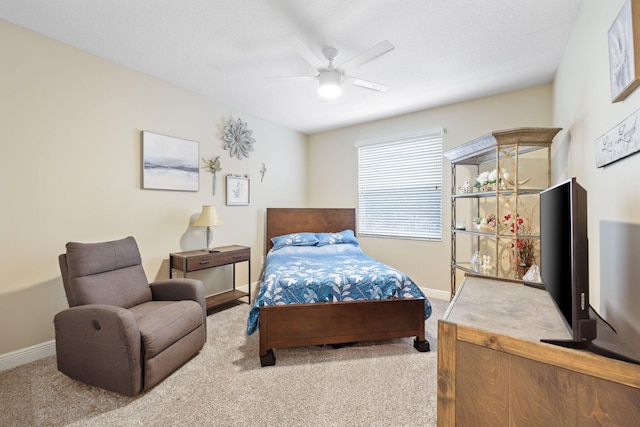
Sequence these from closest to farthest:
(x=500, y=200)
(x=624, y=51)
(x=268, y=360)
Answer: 1. (x=624, y=51)
2. (x=268, y=360)
3. (x=500, y=200)

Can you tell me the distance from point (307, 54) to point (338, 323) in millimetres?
2183

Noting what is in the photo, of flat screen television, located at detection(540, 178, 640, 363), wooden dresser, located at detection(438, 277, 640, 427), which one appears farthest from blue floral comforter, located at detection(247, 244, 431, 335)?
flat screen television, located at detection(540, 178, 640, 363)

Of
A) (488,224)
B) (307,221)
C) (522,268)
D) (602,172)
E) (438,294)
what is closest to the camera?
(602,172)

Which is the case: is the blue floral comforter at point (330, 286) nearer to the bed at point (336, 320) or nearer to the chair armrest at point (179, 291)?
the bed at point (336, 320)

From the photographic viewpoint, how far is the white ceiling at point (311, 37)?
1.93 m

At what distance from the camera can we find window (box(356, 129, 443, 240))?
3.84 metres

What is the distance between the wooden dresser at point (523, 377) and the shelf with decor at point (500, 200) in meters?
1.19

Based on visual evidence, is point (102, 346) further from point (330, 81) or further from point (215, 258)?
point (330, 81)

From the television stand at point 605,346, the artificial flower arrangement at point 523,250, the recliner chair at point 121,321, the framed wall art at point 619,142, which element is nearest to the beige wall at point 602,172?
the framed wall art at point 619,142

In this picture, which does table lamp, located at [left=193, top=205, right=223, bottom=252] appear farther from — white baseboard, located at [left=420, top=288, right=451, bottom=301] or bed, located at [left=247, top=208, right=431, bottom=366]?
white baseboard, located at [left=420, top=288, right=451, bottom=301]

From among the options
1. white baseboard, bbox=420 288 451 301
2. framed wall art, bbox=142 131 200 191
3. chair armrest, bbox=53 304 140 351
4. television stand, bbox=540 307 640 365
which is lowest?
white baseboard, bbox=420 288 451 301

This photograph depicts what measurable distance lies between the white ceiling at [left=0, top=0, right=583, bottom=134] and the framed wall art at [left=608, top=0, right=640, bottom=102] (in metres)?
0.86

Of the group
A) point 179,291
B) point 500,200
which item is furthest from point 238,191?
point 500,200

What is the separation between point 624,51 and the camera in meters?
1.19
